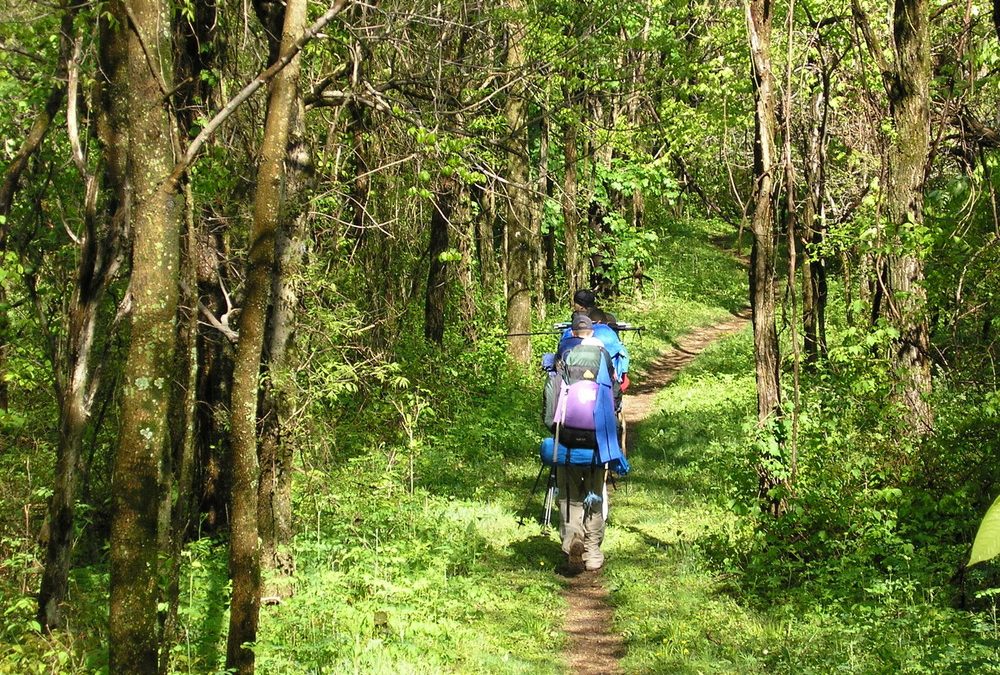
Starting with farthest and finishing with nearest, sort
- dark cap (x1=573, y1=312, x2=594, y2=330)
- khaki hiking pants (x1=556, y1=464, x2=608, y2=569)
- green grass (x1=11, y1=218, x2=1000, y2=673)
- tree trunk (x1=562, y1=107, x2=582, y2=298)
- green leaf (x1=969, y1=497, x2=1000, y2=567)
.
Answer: tree trunk (x1=562, y1=107, x2=582, y2=298) < dark cap (x1=573, y1=312, x2=594, y2=330) < khaki hiking pants (x1=556, y1=464, x2=608, y2=569) < green grass (x1=11, y1=218, x2=1000, y2=673) < green leaf (x1=969, y1=497, x2=1000, y2=567)

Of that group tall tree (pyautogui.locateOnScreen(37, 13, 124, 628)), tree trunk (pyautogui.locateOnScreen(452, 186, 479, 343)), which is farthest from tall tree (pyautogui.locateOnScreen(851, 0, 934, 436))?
tree trunk (pyautogui.locateOnScreen(452, 186, 479, 343))

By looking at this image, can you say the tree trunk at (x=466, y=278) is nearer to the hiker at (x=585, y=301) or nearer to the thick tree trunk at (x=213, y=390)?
the hiker at (x=585, y=301)

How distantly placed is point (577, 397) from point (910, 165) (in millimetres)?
4379

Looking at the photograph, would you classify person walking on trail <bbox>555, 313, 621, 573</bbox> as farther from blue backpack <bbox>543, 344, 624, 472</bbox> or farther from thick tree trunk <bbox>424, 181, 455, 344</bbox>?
thick tree trunk <bbox>424, 181, 455, 344</bbox>

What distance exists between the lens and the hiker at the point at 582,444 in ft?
27.9

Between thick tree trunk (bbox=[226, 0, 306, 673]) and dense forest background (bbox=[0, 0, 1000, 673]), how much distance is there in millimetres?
21

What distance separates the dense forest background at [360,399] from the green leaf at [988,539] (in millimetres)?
4256

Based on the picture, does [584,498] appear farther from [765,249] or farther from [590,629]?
[765,249]

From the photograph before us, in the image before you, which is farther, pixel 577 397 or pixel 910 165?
pixel 910 165

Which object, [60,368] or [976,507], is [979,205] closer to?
[976,507]

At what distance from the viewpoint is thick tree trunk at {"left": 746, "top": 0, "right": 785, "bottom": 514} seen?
26.4 ft

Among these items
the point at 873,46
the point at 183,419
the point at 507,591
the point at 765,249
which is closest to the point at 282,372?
the point at 183,419

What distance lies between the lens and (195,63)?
8617 millimetres

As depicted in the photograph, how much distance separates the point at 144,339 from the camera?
4.63 m
